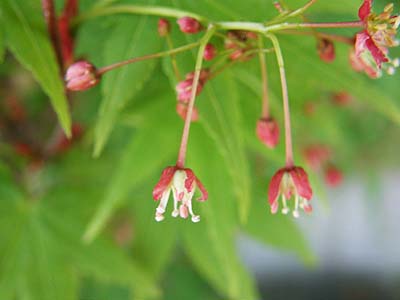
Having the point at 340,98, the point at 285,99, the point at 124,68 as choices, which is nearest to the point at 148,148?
the point at 124,68

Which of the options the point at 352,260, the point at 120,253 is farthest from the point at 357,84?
the point at 352,260

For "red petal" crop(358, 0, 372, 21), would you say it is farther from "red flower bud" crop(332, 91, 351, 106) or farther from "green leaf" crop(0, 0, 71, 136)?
"red flower bud" crop(332, 91, 351, 106)

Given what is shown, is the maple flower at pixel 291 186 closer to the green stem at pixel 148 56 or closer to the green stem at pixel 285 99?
the green stem at pixel 285 99

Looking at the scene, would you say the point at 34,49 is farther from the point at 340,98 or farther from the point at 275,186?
the point at 340,98

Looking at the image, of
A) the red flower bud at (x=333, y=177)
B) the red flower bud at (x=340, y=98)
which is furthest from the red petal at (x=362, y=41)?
the red flower bud at (x=333, y=177)

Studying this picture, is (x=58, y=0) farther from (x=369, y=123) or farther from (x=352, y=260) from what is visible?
(x=352, y=260)

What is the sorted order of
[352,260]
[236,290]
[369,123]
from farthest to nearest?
[352,260], [369,123], [236,290]
